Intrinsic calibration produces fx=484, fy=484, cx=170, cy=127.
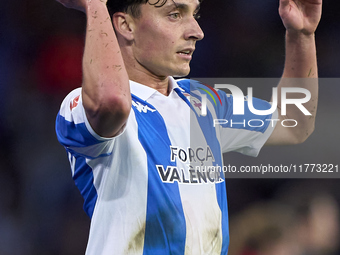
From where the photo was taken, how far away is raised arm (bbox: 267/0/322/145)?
1.91 metres

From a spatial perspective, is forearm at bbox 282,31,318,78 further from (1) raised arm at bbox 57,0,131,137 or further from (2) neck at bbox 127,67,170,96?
(1) raised arm at bbox 57,0,131,137

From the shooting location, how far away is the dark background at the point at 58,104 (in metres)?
3.39

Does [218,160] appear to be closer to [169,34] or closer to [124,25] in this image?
[169,34]

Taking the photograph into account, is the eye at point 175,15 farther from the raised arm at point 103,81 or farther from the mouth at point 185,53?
the raised arm at point 103,81

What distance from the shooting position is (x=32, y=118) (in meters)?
3.44

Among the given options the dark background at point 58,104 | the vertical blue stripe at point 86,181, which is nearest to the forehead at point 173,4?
the vertical blue stripe at point 86,181

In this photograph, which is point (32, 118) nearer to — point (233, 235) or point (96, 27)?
point (233, 235)

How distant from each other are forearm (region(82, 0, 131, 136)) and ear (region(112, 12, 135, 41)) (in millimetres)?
438

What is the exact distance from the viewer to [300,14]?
1.92 metres

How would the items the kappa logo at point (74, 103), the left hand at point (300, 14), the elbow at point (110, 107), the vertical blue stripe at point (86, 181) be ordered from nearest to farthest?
1. the elbow at point (110, 107)
2. the kappa logo at point (74, 103)
3. the vertical blue stripe at point (86, 181)
4. the left hand at point (300, 14)

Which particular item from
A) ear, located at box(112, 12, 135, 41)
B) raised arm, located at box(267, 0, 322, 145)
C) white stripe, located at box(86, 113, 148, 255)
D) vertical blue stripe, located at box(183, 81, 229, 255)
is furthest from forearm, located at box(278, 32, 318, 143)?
white stripe, located at box(86, 113, 148, 255)

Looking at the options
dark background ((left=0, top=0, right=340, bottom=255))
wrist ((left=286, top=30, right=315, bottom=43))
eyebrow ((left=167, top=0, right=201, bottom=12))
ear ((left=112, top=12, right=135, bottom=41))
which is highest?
eyebrow ((left=167, top=0, right=201, bottom=12))

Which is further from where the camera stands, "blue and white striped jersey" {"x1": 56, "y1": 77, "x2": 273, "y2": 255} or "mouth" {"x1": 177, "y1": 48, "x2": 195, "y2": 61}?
"mouth" {"x1": 177, "y1": 48, "x2": 195, "y2": 61}

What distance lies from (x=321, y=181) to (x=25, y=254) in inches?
85.5
